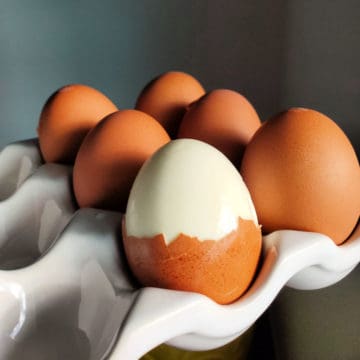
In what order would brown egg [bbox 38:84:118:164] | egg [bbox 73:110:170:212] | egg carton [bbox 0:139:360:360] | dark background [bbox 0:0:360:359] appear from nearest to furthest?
egg carton [bbox 0:139:360:360]
egg [bbox 73:110:170:212]
brown egg [bbox 38:84:118:164]
dark background [bbox 0:0:360:359]

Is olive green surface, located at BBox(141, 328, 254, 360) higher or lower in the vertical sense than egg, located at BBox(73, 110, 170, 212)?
lower

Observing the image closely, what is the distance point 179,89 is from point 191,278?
299 millimetres

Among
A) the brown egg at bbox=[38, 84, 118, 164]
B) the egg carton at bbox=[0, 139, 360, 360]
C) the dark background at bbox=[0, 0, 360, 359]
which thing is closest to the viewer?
the egg carton at bbox=[0, 139, 360, 360]

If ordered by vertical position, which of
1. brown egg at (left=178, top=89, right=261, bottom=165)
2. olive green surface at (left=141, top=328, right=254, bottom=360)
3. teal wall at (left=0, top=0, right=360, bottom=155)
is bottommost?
olive green surface at (left=141, top=328, right=254, bottom=360)

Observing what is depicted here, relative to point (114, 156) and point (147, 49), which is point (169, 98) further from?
point (147, 49)

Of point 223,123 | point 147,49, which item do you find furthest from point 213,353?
point 147,49

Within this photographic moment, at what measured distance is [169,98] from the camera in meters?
0.61

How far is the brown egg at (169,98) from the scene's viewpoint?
599mm

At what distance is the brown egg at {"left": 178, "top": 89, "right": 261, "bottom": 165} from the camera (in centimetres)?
49

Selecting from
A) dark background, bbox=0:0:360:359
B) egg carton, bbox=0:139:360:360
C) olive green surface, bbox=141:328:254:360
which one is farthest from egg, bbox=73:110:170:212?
dark background, bbox=0:0:360:359

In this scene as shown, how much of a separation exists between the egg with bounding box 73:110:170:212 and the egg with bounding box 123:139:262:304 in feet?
0.23

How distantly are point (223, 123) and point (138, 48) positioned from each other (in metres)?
0.49

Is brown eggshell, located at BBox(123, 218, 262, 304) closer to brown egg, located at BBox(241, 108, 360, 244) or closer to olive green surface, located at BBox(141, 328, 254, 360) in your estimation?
brown egg, located at BBox(241, 108, 360, 244)

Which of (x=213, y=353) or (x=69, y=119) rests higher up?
(x=69, y=119)
